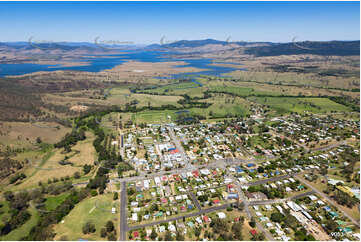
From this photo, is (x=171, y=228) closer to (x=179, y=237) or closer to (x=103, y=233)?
(x=179, y=237)

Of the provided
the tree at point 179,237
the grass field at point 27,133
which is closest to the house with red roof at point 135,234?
the tree at point 179,237

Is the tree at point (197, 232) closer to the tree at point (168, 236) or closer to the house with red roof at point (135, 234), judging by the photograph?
the tree at point (168, 236)

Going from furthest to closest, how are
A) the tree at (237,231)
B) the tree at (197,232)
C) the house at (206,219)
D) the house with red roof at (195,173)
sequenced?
the house with red roof at (195,173)
the house at (206,219)
the tree at (197,232)
the tree at (237,231)

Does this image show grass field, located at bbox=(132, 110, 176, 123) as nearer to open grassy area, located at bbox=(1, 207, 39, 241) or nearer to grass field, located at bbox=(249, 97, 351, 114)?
open grassy area, located at bbox=(1, 207, 39, 241)

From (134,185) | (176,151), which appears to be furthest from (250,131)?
(134,185)

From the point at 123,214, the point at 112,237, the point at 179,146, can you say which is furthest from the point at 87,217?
the point at 179,146

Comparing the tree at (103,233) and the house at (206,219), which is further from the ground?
the house at (206,219)

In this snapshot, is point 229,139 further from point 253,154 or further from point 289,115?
point 289,115
